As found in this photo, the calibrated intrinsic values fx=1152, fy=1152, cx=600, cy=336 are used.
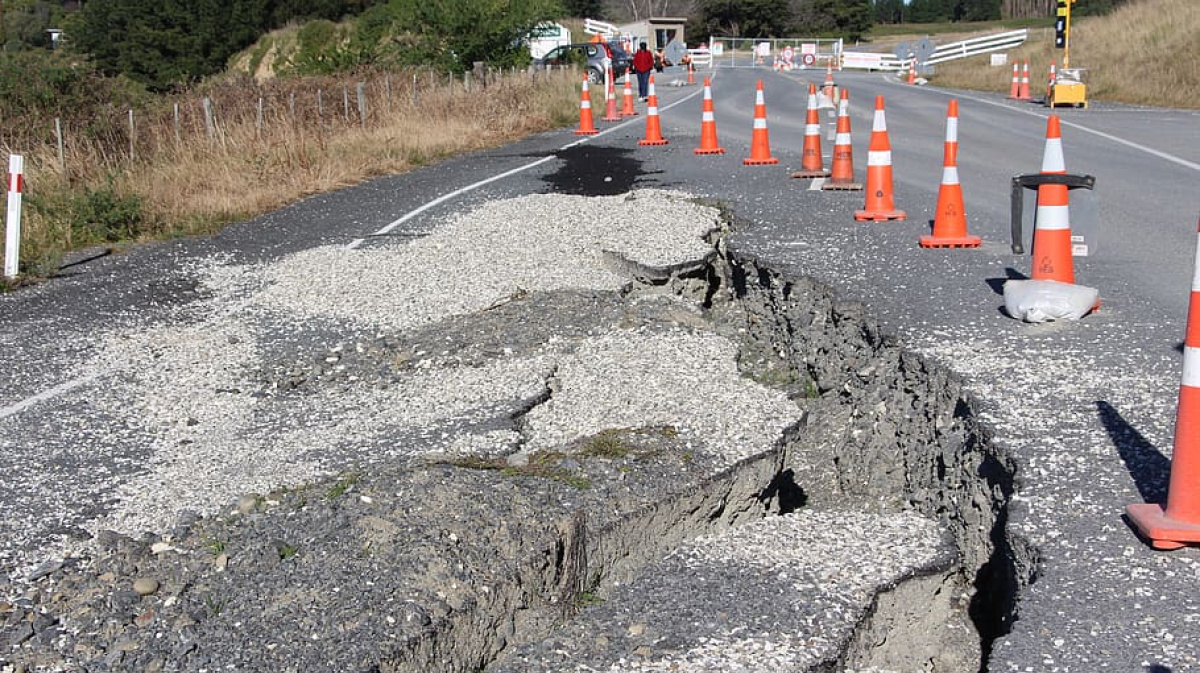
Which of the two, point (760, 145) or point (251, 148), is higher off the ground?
point (251, 148)

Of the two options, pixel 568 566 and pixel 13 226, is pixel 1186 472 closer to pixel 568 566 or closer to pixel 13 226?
pixel 568 566

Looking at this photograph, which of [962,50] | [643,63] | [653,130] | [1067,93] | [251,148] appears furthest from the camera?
[962,50]

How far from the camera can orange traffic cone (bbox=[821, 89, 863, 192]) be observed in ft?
36.0

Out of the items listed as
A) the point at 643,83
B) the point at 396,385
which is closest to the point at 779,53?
the point at 643,83

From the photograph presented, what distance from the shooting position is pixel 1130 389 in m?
4.84

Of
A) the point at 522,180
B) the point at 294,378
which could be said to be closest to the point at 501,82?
the point at 522,180

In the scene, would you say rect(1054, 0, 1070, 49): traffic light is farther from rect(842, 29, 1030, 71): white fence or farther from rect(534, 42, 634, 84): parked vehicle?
rect(842, 29, 1030, 71): white fence

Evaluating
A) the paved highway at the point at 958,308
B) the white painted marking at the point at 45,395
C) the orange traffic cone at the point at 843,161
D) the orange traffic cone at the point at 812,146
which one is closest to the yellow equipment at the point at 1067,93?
the paved highway at the point at 958,308

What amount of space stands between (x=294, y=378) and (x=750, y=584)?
3153mm

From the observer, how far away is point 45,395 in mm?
5586

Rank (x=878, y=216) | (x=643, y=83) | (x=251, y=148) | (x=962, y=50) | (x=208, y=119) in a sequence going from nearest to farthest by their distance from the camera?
(x=878, y=216), (x=251, y=148), (x=208, y=119), (x=643, y=83), (x=962, y=50)

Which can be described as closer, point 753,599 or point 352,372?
point 753,599

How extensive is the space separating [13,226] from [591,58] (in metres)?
30.4

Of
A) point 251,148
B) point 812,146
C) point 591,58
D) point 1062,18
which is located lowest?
point 812,146
